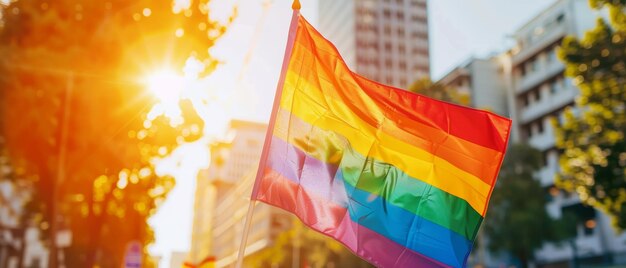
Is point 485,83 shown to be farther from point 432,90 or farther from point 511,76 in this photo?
point 432,90

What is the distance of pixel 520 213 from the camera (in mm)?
34844

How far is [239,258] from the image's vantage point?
4.40m

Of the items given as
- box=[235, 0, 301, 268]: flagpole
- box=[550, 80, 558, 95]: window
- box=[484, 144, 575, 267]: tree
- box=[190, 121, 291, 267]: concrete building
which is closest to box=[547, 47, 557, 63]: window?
box=[550, 80, 558, 95]: window

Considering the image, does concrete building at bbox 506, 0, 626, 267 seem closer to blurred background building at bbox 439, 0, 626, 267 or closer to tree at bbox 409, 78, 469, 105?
blurred background building at bbox 439, 0, 626, 267

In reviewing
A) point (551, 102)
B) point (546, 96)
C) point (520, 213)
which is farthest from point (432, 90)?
point (546, 96)

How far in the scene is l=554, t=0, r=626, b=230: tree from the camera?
1816 centimetres

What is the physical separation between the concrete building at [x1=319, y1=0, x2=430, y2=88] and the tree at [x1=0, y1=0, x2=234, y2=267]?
76730mm

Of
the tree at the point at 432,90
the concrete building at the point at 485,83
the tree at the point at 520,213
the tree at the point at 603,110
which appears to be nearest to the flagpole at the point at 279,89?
the tree at the point at 603,110

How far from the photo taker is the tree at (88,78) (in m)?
13.4

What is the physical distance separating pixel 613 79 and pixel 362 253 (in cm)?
1597

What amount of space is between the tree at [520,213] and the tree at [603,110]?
15.8 metres

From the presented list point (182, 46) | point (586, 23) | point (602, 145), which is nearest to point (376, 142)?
point (182, 46)

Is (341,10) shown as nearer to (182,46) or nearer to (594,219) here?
Answer: (594,219)

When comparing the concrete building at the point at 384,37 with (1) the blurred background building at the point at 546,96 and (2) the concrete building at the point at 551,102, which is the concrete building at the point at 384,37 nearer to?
(1) the blurred background building at the point at 546,96
